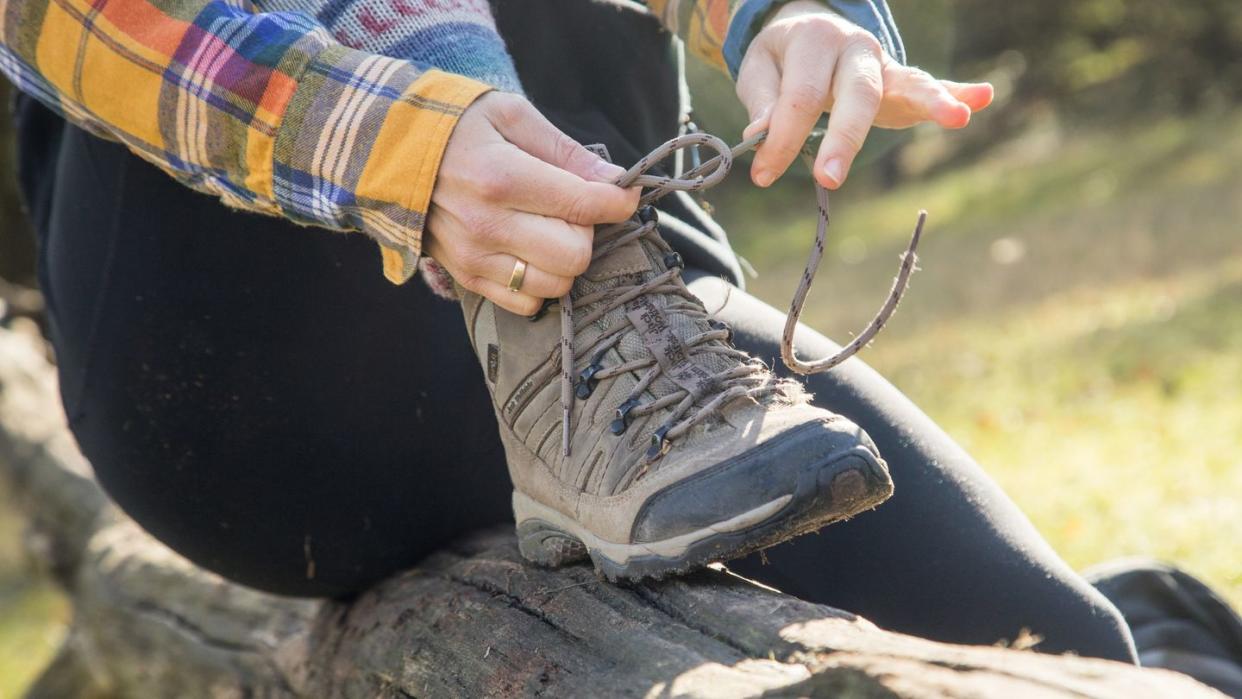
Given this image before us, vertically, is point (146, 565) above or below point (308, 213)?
below

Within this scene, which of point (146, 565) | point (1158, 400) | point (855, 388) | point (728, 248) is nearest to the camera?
point (855, 388)

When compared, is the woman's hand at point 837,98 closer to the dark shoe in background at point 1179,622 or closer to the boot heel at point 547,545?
the boot heel at point 547,545

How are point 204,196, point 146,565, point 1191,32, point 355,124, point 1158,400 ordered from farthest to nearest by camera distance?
point 1191,32 → point 1158,400 → point 146,565 → point 204,196 → point 355,124

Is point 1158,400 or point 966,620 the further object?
point 1158,400

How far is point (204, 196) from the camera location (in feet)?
4.84

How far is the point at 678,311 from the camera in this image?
130cm

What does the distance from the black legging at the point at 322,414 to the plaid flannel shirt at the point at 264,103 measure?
0.67 ft

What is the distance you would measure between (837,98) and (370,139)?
50 centimetres

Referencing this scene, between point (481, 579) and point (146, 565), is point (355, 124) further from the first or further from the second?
point (146, 565)

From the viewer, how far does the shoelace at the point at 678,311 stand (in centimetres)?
121

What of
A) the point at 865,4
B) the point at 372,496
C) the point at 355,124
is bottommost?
the point at 372,496

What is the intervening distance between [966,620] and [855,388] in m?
0.34

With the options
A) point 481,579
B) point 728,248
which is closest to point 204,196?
point 481,579

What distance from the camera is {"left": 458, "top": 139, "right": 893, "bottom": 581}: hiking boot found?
113cm
